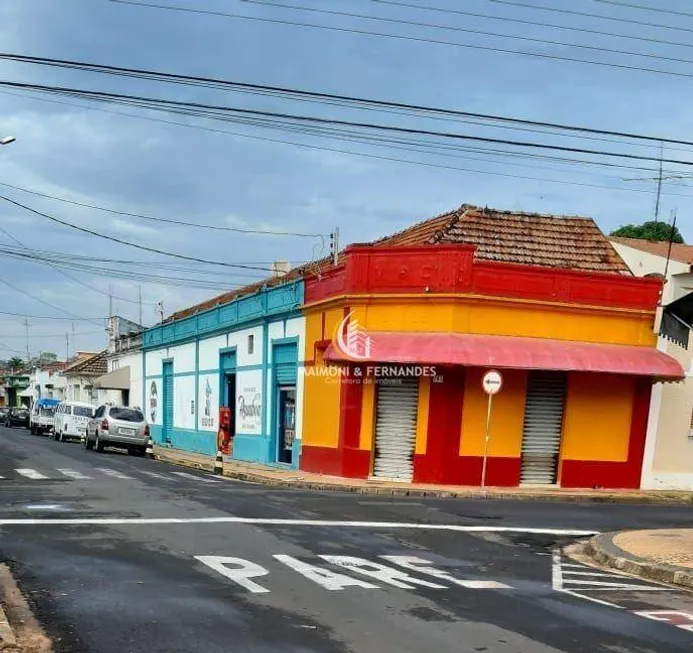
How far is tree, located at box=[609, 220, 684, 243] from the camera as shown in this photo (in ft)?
127

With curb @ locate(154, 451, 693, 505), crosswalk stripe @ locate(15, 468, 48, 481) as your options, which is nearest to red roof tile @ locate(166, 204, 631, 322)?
curb @ locate(154, 451, 693, 505)

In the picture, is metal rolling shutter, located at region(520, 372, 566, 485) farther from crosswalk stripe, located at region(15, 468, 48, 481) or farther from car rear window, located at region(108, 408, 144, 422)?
car rear window, located at region(108, 408, 144, 422)

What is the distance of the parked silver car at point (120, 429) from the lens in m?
29.1

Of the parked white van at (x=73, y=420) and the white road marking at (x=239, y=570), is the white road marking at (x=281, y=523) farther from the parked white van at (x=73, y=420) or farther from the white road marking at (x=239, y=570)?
the parked white van at (x=73, y=420)

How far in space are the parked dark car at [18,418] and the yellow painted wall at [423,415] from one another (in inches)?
1930

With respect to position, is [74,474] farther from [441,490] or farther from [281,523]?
[281,523]

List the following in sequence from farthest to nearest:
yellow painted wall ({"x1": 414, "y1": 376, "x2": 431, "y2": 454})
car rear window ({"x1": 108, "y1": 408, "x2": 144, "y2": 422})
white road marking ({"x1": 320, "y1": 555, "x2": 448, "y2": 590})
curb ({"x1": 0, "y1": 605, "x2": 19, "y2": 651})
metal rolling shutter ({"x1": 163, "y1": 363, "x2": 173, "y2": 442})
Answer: metal rolling shutter ({"x1": 163, "y1": 363, "x2": 173, "y2": 442}) → car rear window ({"x1": 108, "y1": 408, "x2": 144, "y2": 422}) → yellow painted wall ({"x1": 414, "y1": 376, "x2": 431, "y2": 454}) → white road marking ({"x1": 320, "y1": 555, "x2": 448, "y2": 590}) → curb ({"x1": 0, "y1": 605, "x2": 19, "y2": 651})

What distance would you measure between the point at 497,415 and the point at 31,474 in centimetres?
1123

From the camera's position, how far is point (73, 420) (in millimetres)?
37688

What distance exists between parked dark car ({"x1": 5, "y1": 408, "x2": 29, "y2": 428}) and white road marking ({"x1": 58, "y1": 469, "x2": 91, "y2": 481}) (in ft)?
148

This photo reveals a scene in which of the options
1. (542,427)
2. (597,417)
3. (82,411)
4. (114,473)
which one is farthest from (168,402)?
(597,417)

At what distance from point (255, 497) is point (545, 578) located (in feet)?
24.7

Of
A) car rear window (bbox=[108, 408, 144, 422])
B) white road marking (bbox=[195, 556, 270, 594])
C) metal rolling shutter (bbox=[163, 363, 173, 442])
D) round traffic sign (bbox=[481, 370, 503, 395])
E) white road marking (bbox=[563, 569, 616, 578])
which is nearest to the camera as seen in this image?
white road marking (bbox=[195, 556, 270, 594])

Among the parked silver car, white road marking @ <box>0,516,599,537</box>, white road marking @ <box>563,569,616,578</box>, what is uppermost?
white road marking @ <box>563,569,616,578</box>
